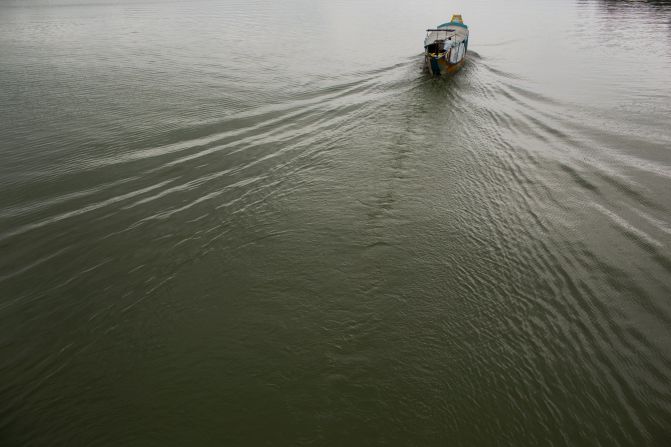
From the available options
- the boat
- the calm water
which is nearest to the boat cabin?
the boat

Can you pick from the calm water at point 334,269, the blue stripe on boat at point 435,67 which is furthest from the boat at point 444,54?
the calm water at point 334,269

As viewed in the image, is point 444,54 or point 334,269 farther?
point 444,54

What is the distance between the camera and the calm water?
540 centimetres

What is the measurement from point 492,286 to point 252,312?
15.9ft

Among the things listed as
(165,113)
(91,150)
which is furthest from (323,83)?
(91,150)

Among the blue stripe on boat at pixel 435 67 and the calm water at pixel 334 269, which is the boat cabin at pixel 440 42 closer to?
the blue stripe on boat at pixel 435 67

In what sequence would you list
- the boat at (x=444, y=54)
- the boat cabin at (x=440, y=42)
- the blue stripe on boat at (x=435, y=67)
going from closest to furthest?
the blue stripe on boat at (x=435, y=67), the boat at (x=444, y=54), the boat cabin at (x=440, y=42)

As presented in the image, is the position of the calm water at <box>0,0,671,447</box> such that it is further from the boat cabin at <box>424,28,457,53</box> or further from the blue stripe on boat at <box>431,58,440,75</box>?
the boat cabin at <box>424,28,457,53</box>

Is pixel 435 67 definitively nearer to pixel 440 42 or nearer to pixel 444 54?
pixel 444 54

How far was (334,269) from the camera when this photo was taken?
8055 mm

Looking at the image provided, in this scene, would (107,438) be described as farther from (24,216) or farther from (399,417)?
(24,216)

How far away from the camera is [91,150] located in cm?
1244

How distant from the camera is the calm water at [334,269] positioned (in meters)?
5.40

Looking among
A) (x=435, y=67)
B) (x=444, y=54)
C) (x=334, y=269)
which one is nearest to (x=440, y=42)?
(x=444, y=54)
